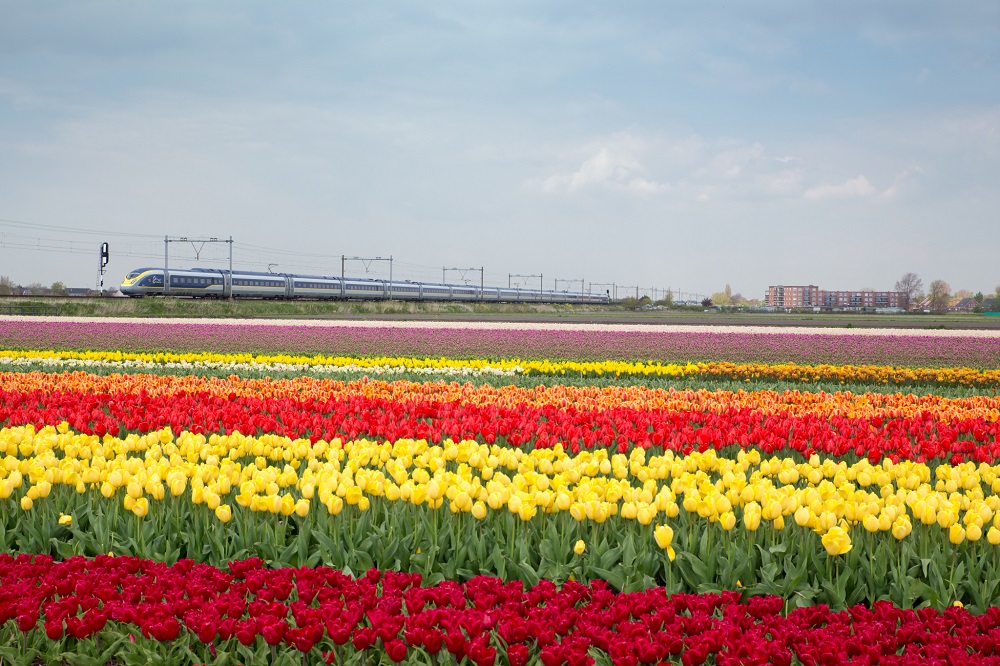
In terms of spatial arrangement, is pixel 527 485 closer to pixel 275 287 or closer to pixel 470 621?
pixel 470 621

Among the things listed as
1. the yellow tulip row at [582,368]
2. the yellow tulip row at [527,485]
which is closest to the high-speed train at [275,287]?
the yellow tulip row at [582,368]

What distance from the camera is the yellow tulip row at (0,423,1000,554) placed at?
13.9 feet

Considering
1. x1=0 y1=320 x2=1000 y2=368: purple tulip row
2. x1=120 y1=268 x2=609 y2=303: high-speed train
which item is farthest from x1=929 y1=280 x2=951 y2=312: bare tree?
x1=0 y1=320 x2=1000 y2=368: purple tulip row

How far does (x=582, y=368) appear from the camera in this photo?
611 inches

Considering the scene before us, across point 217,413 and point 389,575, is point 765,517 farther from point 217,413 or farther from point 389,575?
point 217,413

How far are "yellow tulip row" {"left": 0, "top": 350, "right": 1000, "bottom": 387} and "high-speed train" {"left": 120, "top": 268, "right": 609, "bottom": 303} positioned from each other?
35645 mm

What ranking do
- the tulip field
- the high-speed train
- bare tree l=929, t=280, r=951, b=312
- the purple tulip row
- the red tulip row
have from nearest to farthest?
the tulip field → the red tulip row → the purple tulip row → the high-speed train → bare tree l=929, t=280, r=951, b=312

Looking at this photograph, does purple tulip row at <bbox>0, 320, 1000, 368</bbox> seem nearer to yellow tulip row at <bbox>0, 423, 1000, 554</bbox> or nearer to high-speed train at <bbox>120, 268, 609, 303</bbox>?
yellow tulip row at <bbox>0, 423, 1000, 554</bbox>

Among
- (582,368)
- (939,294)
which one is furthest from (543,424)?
(939,294)

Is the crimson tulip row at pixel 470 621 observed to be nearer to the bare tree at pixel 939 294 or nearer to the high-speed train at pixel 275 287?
the high-speed train at pixel 275 287

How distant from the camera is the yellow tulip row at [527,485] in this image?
13.9 ft

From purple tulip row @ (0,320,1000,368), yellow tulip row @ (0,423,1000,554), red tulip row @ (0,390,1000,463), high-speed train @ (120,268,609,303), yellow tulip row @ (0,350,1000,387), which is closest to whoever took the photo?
yellow tulip row @ (0,423,1000,554)

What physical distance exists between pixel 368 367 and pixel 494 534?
11179mm

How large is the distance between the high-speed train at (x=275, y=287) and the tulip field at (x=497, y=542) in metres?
45.7
